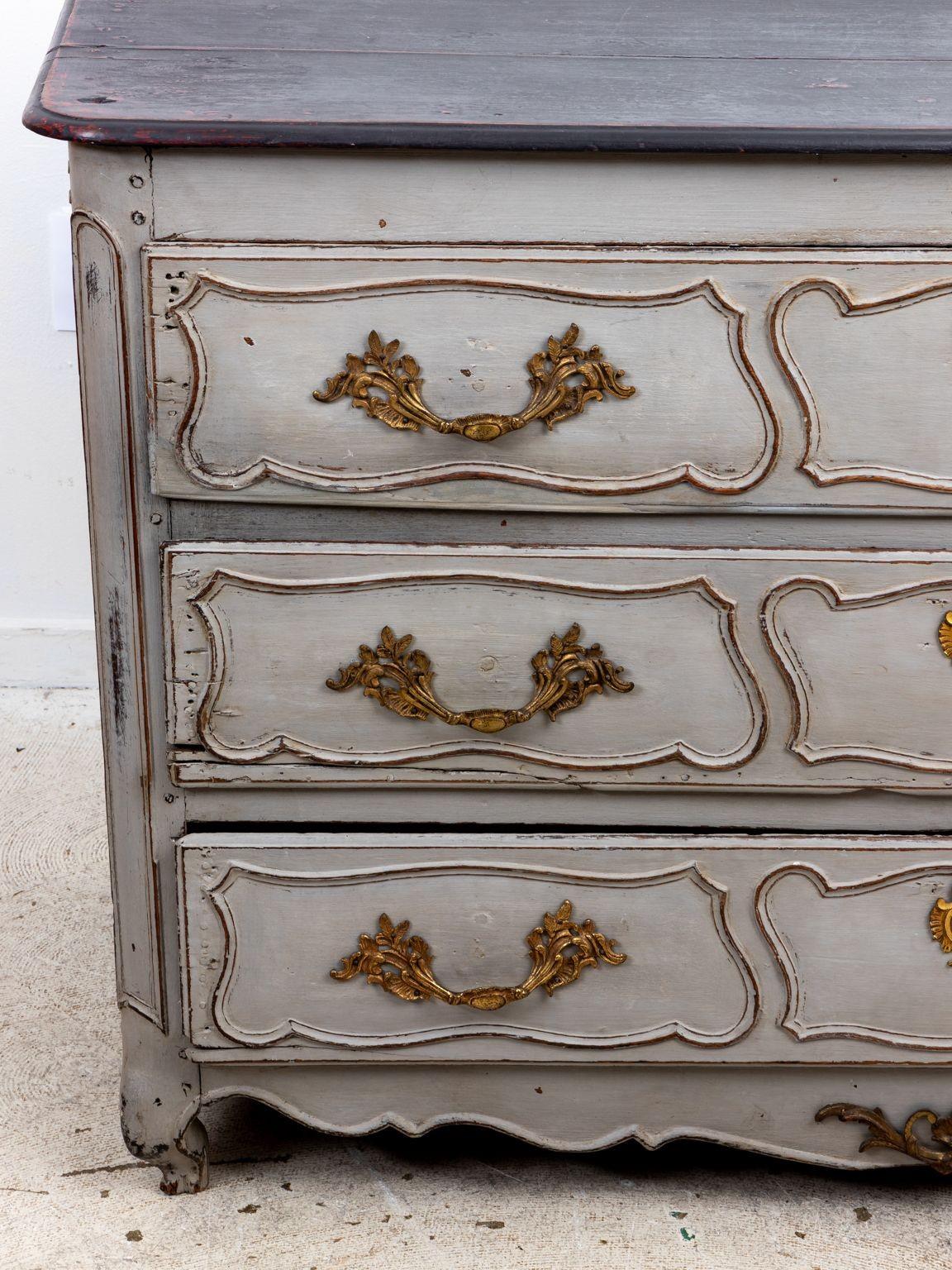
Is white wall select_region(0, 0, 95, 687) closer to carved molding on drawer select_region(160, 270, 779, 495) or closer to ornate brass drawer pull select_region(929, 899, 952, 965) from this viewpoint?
carved molding on drawer select_region(160, 270, 779, 495)

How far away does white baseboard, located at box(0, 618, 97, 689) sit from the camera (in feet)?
6.58

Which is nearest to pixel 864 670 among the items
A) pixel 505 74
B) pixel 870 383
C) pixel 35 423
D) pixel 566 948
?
pixel 870 383

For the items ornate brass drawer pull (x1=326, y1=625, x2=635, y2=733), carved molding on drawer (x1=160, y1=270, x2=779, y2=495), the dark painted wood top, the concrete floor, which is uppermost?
the dark painted wood top

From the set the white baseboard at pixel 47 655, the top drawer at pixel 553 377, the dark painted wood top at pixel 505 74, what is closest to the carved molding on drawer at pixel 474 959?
the top drawer at pixel 553 377

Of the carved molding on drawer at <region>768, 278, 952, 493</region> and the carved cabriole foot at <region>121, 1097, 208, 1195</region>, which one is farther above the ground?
the carved molding on drawer at <region>768, 278, 952, 493</region>

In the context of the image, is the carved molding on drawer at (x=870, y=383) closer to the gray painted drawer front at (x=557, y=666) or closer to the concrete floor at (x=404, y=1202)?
the gray painted drawer front at (x=557, y=666)

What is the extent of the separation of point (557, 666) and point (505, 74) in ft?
1.38

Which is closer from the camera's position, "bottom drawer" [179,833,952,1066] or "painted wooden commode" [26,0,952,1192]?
"painted wooden commode" [26,0,952,1192]

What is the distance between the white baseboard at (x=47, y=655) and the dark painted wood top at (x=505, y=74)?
126 centimetres

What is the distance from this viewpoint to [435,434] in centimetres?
84

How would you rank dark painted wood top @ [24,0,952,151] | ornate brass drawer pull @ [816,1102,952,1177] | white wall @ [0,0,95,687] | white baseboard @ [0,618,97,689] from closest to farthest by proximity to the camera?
dark painted wood top @ [24,0,952,151] → ornate brass drawer pull @ [816,1102,952,1177] → white wall @ [0,0,95,687] → white baseboard @ [0,618,97,689]

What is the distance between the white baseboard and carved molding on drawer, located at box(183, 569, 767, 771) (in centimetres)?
120

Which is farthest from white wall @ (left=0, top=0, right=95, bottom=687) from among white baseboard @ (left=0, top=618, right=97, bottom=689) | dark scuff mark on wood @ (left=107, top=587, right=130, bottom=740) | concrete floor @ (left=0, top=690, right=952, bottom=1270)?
dark scuff mark on wood @ (left=107, top=587, right=130, bottom=740)

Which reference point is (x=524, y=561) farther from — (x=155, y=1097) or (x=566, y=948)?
(x=155, y=1097)
